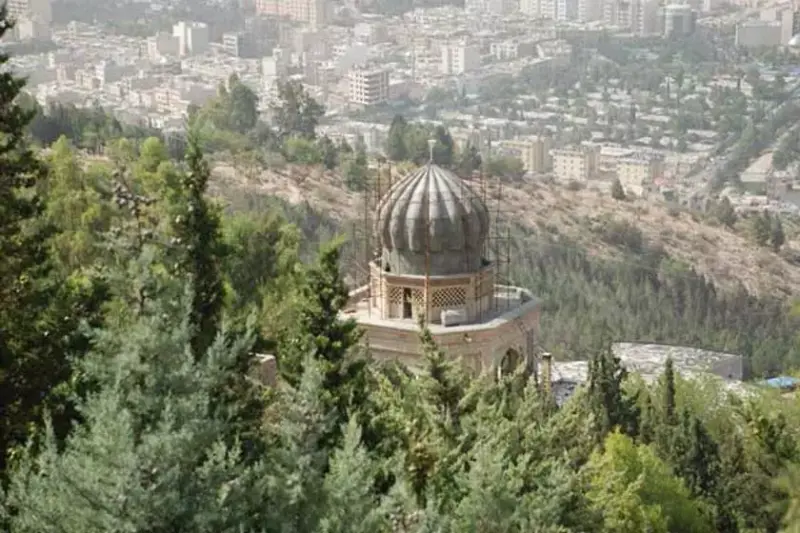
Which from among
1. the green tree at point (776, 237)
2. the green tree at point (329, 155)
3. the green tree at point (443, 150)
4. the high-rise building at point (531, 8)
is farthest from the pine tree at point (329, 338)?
the high-rise building at point (531, 8)

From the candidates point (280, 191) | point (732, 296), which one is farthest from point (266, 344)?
point (732, 296)

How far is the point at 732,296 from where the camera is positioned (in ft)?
104

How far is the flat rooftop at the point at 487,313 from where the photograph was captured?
9477 millimetres

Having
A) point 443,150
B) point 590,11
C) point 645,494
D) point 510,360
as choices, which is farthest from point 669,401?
point 590,11

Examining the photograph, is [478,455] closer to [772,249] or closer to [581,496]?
[581,496]

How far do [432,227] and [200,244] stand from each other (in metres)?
2.76

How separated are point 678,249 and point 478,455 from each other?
28443mm

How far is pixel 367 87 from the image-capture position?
5397cm

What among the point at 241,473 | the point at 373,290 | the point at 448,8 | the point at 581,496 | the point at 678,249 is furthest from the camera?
the point at 448,8

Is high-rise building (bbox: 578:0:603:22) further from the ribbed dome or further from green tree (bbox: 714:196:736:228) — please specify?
the ribbed dome

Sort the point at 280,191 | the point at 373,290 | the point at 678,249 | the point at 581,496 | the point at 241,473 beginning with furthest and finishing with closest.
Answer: the point at 678,249 → the point at 280,191 → the point at 373,290 → the point at 581,496 → the point at 241,473

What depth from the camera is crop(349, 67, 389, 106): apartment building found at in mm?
53938

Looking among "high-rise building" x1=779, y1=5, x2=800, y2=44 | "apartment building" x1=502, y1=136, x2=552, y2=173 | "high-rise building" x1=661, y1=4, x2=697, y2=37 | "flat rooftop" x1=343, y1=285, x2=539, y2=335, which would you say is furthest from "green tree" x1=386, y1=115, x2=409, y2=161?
"high-rise building" x1=779, y1=5, x2=800, y2=44

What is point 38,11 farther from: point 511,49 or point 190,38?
point 511,49
